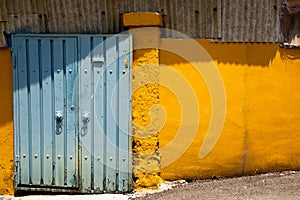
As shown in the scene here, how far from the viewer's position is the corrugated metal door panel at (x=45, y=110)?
21.6 feet

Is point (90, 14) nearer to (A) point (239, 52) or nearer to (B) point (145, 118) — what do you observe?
(B) point (145, 118)

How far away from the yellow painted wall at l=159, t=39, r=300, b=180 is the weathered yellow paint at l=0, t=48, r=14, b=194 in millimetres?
2005

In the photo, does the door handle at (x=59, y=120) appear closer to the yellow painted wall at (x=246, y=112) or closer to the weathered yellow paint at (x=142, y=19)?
the yellow painted wall at (x=246, y=112)

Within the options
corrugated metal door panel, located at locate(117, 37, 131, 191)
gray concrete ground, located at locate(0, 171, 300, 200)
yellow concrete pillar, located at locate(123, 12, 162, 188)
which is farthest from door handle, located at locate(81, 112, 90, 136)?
gray concrete ground, located at locate(0, 171, 300, 200)

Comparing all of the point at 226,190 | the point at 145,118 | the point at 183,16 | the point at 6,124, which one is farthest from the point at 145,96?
the point at 6,124

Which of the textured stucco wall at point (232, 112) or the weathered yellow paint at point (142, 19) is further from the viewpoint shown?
the textured stucco wall at point (232, 112)

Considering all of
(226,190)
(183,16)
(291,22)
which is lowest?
(226,190)

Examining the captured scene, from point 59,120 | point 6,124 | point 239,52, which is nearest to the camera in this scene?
point 239,52

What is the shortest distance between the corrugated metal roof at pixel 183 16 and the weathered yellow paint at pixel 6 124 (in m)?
0.73

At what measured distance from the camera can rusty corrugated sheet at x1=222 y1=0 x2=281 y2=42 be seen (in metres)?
6.46

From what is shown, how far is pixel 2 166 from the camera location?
6.88 meters

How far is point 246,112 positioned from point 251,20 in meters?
1.17

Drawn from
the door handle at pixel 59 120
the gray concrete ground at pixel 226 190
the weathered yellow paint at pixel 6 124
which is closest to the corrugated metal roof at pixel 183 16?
the weathered yellow paint at pixel 6 124

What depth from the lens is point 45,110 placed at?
6.68 meters
